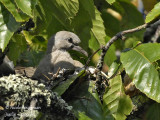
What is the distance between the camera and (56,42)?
5.82m

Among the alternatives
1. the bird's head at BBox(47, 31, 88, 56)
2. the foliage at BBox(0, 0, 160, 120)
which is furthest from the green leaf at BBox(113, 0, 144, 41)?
the foliage at BBox(0, 0, 160, 120)

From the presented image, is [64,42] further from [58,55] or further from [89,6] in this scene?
[89,6]

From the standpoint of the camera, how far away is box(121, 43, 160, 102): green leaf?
149 inches

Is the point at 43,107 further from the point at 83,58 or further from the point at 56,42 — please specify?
the point at 56,42

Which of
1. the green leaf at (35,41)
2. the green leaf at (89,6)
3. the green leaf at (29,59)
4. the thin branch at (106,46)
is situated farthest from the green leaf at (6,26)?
the green leaf at (29,59)

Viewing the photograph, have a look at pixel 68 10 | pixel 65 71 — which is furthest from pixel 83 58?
pixel 68 10

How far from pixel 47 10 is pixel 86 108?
960mm

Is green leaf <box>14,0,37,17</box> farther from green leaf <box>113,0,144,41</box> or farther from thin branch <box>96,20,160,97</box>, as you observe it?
green leaf <box>113,0,144,41</box>

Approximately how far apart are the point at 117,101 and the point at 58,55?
1.72 m

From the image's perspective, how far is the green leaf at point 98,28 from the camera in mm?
4379

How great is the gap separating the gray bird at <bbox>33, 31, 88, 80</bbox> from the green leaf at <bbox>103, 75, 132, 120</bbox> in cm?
102

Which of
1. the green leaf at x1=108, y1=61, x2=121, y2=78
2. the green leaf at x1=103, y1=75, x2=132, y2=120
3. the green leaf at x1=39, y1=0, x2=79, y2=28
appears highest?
the green leaf at x1=39, y1=0, x2=79, y2=28

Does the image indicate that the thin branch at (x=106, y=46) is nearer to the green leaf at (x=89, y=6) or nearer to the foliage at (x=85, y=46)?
the foliage at (x=85, y=46)

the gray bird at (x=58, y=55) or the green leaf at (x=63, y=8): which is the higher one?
the green leaf at (x=63, y=8)
